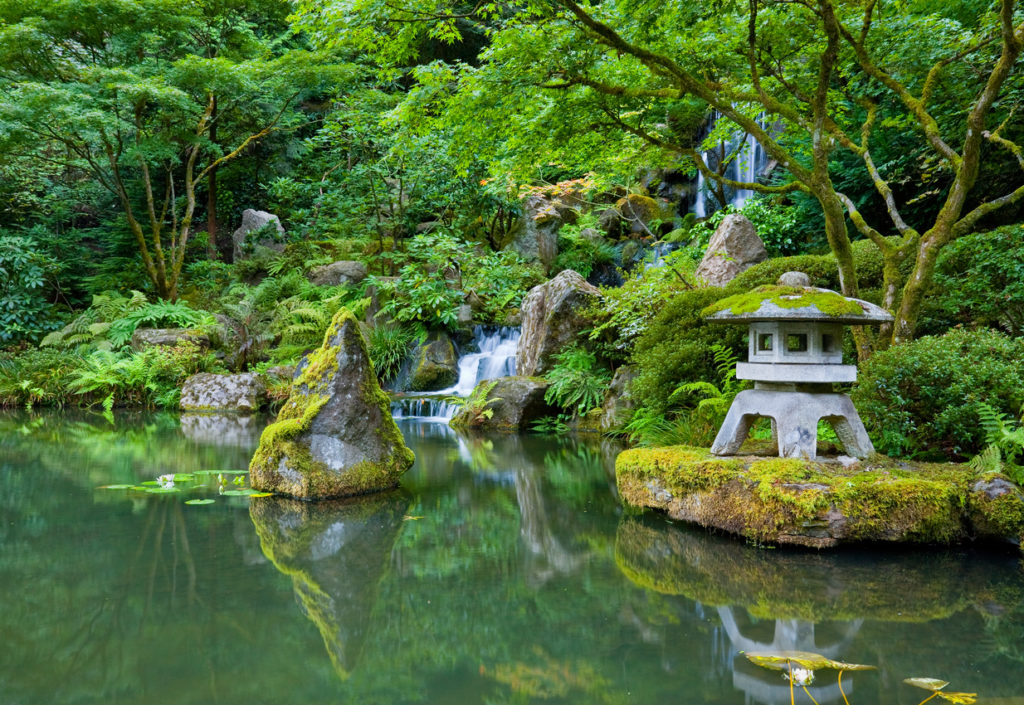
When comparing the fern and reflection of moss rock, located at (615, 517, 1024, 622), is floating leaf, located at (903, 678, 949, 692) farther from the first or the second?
the fern

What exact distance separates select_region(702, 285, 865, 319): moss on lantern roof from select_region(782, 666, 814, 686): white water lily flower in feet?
9.31

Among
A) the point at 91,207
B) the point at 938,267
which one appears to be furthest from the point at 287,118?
the point at 938,267

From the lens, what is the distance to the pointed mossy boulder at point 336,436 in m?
6.05

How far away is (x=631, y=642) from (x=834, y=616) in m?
1.14

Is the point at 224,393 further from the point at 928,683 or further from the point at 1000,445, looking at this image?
the point at 928,683

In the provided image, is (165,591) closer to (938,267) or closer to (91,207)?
(938,267)

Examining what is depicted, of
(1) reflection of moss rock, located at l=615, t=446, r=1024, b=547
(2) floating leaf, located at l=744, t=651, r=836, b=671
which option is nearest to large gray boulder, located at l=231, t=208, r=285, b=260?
(1) reflection of moss rock, located at l=615, t=446, r=1024, b=547

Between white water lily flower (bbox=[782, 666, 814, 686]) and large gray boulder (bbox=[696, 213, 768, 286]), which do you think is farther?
large gray boulder (bbox=[696, 213, 768, 286])

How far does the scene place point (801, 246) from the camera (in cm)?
1141

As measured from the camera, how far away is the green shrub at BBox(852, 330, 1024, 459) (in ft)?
16.1

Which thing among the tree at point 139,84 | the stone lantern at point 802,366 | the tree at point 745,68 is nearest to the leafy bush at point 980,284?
the tree at point 745,68

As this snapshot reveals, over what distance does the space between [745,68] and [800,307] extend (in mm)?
3834

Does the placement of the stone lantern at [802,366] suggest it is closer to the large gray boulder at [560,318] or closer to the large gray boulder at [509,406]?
the large gray boulder at [509,406]

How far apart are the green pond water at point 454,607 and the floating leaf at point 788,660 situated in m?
0.07
